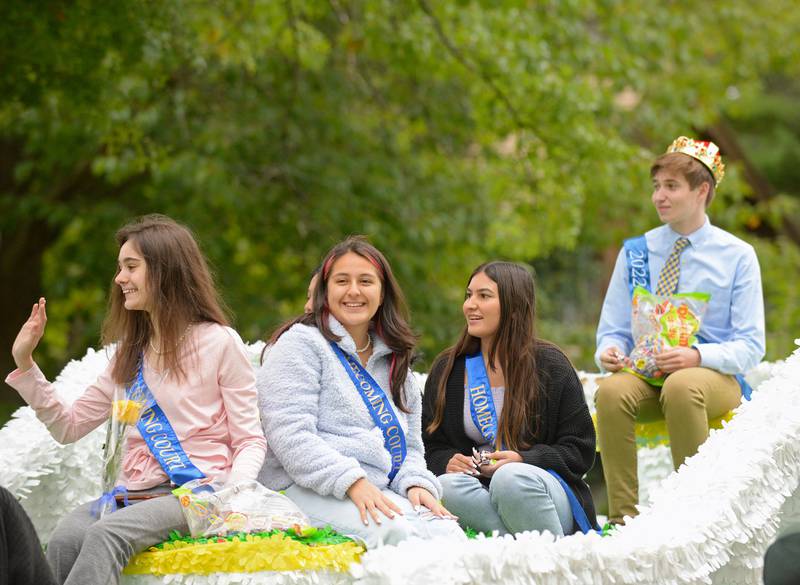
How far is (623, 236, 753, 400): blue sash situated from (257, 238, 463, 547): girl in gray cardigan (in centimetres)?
116

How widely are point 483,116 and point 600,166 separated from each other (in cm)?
99

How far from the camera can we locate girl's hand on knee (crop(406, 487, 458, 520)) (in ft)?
10.6

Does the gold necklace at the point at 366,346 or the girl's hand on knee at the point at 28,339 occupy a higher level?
the girl's hand on knee at the point at 28,339

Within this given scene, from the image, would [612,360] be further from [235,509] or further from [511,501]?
[235,509]

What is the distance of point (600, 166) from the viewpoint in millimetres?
8227

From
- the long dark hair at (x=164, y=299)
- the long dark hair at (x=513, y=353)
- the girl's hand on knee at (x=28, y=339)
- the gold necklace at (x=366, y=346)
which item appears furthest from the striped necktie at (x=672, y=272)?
the girl's hand on knee at (x=28, y=339)

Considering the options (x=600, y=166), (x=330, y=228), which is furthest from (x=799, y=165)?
(x=330, y=228)

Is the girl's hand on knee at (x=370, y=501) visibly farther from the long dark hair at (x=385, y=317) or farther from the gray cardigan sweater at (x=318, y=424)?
the long dark hair at (x=385, y=317)

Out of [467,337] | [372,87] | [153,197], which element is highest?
[372,87]

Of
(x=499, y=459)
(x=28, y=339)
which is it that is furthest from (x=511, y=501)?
(x=28, y=339)

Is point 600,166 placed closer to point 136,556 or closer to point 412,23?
point 412,23

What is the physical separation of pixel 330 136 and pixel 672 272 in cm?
526

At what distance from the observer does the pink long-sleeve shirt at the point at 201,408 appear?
123 inches

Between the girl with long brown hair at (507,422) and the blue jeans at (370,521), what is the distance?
0.33 meters
